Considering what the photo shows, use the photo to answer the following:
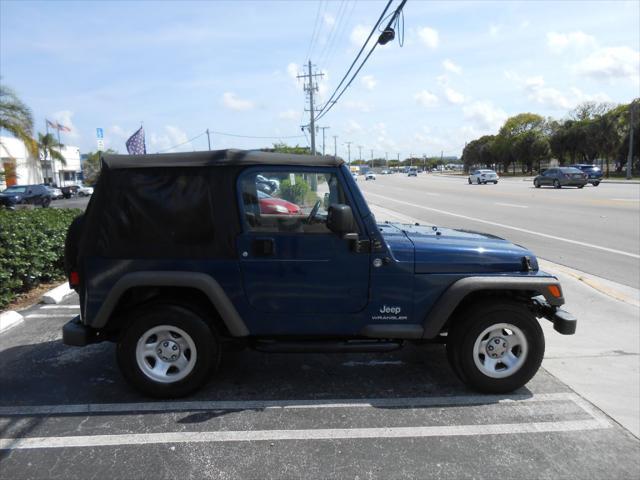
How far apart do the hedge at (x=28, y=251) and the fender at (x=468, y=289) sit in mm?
5209

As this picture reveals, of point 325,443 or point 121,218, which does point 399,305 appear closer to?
point 325,443

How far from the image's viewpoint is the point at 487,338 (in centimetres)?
376

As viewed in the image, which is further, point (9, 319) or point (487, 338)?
point (9, 319)

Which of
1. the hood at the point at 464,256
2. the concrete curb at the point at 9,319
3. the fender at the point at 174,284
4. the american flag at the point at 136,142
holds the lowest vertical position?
the concrete curb at the point at 9,319

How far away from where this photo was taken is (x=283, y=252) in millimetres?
3586

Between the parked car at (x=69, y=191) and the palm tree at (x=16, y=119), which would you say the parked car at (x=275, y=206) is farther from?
the parked car at (x=69, y=191)

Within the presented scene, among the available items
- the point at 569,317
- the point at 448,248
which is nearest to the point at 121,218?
the point at 448,248

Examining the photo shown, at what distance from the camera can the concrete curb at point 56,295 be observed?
647cm

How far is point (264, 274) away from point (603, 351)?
3408 millimetres

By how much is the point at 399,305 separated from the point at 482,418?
3.22 feet

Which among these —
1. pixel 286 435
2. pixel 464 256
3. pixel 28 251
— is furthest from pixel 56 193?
pixel 464 256

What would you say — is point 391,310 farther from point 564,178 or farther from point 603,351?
point 564,178

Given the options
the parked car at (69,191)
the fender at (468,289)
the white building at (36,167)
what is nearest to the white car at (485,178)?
the white building at (36,167)

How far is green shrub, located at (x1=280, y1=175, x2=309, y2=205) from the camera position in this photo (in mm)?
3727
